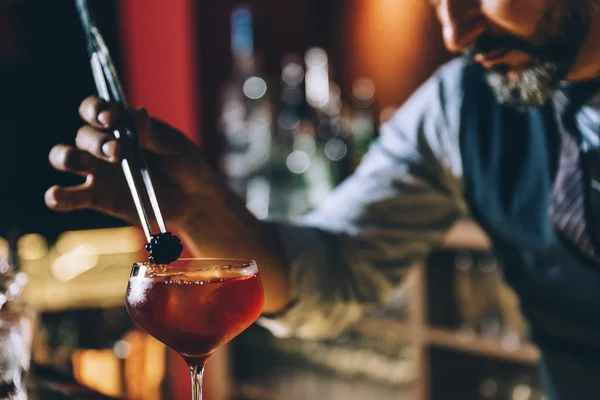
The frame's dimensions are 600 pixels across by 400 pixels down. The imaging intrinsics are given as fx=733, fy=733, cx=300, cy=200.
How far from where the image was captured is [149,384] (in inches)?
89.2

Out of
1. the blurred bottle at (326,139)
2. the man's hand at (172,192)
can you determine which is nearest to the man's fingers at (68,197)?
the man's hand at (172,192)

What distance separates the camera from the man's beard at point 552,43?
3.91 feet

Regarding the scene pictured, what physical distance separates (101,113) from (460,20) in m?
0.58

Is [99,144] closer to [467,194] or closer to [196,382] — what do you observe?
[196,382]

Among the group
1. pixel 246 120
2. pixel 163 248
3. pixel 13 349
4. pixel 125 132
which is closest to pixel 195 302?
pixel 163 248

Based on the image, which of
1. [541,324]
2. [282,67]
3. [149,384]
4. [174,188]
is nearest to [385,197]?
[541,324]

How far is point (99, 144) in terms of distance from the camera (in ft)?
3.14

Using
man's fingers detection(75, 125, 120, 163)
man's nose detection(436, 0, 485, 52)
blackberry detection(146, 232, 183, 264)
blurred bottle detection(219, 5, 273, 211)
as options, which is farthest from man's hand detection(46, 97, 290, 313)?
blurred bottle detection(219, 5, 273, 211)

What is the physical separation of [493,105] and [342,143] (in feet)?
5.07

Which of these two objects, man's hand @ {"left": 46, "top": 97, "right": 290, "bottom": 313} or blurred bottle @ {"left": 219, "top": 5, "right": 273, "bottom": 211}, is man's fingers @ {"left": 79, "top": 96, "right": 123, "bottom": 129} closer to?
man's hand @ {"left": 46, "top": 97, "right": 290, "bottom": 313}

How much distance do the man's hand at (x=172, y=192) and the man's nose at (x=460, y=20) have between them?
1.43ft

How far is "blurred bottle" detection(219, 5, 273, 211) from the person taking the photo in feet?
10.6

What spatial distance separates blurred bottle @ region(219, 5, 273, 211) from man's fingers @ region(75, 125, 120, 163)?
2.16 meters

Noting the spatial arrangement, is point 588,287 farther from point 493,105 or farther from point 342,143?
point 342,143
